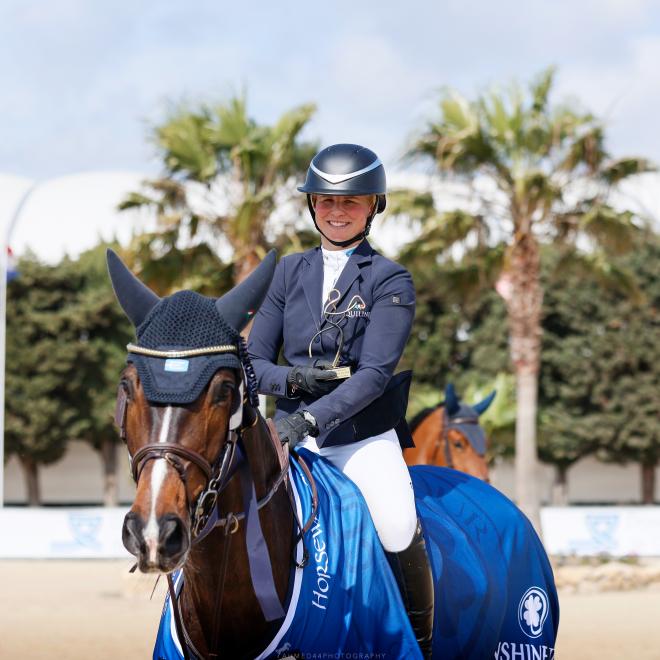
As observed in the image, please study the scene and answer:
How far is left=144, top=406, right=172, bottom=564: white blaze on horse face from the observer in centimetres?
280

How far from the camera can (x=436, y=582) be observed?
4219mm

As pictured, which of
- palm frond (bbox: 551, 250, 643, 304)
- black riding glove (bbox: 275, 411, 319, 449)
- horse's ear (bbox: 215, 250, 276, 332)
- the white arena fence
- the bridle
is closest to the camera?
the bridle

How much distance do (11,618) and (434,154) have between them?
1003 cm

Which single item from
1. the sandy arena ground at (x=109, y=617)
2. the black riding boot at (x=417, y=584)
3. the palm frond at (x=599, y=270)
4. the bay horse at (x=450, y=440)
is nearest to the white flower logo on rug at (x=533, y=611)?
the black riding boot at (x=417, y=584)

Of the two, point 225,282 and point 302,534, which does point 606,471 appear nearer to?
point 225,282

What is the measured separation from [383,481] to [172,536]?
4.02ft

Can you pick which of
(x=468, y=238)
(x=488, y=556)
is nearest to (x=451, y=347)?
(x=468, y=238)

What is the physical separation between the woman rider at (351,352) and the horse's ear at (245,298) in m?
0.61

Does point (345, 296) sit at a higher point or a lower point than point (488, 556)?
higher

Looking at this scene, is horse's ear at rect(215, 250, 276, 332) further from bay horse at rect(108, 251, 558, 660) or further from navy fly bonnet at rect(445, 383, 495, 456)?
navy fly bonnet at rect(445, 383, 495, 456)

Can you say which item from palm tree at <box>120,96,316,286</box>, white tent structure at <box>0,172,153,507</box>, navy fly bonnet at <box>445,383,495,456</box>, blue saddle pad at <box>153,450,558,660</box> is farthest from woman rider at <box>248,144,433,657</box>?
white tent structure at <box>0,172,153,507</box>

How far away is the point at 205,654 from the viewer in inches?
135

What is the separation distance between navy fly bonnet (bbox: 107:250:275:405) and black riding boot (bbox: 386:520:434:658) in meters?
1.02

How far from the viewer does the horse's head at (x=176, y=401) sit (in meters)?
2.85
